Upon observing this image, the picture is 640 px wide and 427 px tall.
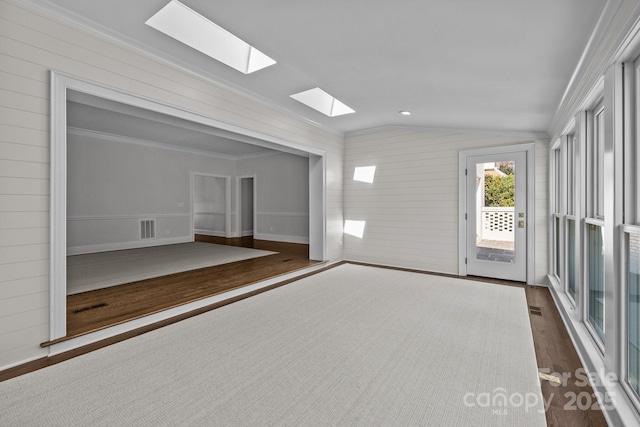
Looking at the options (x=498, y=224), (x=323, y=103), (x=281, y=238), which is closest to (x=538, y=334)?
(x=498, y=224)

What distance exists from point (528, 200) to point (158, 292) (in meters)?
5.35

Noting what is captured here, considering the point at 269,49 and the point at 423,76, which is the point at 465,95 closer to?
the point at 423,76

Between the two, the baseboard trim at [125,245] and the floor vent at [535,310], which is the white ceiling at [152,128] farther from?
the floor vent at [535,310]

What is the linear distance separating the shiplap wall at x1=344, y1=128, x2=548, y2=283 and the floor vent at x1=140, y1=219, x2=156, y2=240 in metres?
4.92

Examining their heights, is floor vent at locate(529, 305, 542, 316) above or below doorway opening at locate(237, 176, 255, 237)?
below

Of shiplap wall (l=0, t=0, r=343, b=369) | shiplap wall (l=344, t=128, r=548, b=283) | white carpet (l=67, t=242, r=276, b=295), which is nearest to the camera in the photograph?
shiplap wall (l=0, t=0, r=343, b=369)

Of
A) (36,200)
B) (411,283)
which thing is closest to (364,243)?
Result: (411,283)

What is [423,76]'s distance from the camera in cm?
307

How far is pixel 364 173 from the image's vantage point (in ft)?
19.8

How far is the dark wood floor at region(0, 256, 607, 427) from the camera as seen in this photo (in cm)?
177

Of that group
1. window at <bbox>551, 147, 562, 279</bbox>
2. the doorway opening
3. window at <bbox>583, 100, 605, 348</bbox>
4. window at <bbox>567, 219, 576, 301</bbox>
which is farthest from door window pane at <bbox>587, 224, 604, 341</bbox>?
the doorway opening

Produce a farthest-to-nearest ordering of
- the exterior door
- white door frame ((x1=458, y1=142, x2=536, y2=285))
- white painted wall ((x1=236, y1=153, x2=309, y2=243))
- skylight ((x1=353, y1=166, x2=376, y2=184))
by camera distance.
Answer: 1. white painted wall ((x1=236, y1=153, x2=309, y2=243))
2. skylight ((x1=353, y1=166, x2=376, y2=184))
3. the exterior door
4. white door frame ((x1=458, y1=142, x2=536, y2=285))

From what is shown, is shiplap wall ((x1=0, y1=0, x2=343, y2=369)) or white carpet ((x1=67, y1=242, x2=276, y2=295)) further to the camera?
white carpet ((x1=67, y1=242, x2=276, y2=295))

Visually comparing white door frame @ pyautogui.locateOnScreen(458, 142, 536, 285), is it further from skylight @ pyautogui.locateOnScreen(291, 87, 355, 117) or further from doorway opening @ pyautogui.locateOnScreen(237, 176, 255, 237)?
doorway opening @ pyautogui.locateOnScreen(237, 176, 255, 237)
